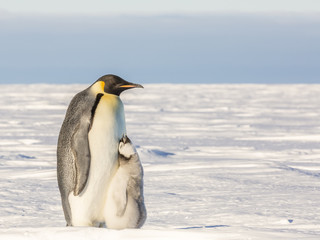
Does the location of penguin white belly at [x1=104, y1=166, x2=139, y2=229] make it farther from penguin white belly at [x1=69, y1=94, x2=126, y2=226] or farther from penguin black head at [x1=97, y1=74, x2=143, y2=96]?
penguin black head at [x1=97, y1=74, x2=143, y2=96]

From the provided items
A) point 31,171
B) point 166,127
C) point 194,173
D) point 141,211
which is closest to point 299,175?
point 194,173

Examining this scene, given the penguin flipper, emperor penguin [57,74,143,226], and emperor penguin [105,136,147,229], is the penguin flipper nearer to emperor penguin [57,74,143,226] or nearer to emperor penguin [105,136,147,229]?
emperor penguin [57,74,143,226]

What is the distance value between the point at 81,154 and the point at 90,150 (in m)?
0.05

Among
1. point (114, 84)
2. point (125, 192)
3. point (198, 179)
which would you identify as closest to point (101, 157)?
point (125, 192)

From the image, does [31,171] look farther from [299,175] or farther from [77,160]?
[77,160]

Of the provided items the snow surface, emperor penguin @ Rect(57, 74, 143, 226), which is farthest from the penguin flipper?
the snow surface

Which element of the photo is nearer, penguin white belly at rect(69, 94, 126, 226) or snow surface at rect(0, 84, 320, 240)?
penguin white belly at rect(69, 94, 126, 226)

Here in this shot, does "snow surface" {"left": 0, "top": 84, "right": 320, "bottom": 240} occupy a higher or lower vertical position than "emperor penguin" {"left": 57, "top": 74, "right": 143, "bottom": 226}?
lower

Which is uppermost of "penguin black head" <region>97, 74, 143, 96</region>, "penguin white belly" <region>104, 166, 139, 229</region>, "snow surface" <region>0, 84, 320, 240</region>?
"penguin black head" <region>97, 74, 143, 96</region>

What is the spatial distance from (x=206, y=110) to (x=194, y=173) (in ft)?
36.6

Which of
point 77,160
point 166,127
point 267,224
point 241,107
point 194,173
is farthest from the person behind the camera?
point 241,107

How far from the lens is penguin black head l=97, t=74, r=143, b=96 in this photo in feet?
11.4

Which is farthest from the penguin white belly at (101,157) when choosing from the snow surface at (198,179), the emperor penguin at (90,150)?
the snow surface at (198,179)

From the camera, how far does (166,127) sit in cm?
1300
